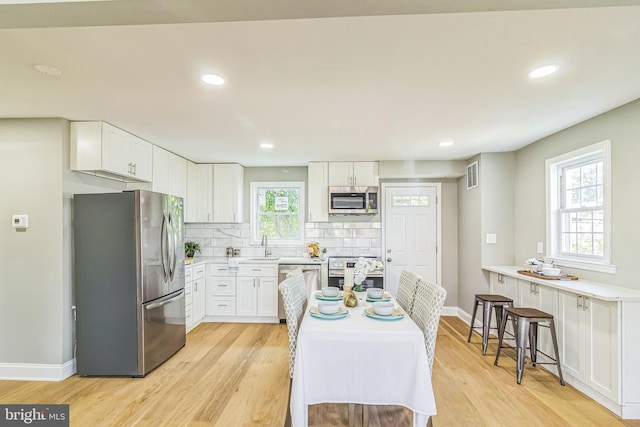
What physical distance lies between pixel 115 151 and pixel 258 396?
2.65 metres

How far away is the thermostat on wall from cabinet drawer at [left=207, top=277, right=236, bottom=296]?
226 centimetres

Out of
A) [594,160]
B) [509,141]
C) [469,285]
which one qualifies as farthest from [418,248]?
[594,160]

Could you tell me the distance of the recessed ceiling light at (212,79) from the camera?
1983mm

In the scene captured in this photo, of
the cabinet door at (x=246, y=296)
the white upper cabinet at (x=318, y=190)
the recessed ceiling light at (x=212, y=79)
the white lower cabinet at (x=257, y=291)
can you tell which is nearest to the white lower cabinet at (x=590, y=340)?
the white upper cabinet at (x=318, y=190)

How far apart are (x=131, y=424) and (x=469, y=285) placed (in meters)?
4.20

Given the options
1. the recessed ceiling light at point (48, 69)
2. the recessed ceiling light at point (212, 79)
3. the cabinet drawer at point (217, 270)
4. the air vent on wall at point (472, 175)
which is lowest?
the cabinet drawer at point (217, 270)

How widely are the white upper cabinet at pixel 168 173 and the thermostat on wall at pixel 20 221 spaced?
117 centimetres

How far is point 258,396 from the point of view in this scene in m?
2.55

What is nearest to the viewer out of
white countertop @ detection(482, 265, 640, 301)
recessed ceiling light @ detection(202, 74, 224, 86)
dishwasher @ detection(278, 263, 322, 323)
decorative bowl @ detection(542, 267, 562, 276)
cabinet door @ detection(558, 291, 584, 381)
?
recessed ceiling light @ detection(202, 74, 224, 86)

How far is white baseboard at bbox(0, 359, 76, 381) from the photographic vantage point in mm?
2820

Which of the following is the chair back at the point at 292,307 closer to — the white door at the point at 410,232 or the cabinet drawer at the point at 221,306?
the cabinet drawer at the point at 221,306

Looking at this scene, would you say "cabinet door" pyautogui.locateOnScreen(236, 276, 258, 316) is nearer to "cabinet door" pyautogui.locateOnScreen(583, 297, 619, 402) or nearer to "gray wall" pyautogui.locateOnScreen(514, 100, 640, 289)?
"cabinet door" pyautogui.locateOnScreen(583, 297, 619, 402)

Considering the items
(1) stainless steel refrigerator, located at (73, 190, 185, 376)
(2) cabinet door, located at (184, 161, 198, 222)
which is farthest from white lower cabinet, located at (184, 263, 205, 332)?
(1) stainless steel refrigerator, located at (73, 190, 185, 376)

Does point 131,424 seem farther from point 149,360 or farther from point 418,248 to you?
point 418,248
